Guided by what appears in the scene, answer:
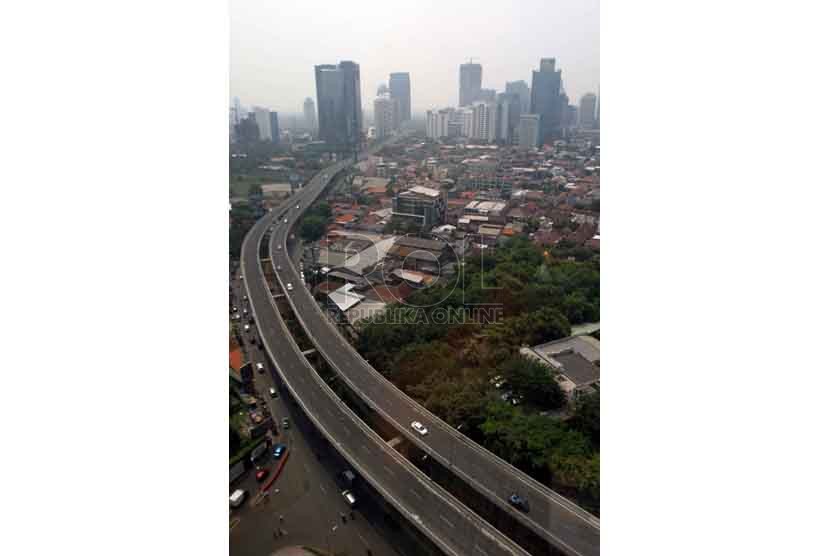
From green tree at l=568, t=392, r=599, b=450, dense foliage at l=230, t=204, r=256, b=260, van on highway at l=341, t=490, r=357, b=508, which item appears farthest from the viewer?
dense foliage at l=230, t=204, r=256, b=260

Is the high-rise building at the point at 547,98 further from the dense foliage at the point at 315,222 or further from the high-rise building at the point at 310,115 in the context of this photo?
the dense foliage at the point at 315,222

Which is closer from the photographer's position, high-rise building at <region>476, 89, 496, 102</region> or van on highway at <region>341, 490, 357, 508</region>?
van on highway at <region>341, 490, 357, 508</region>

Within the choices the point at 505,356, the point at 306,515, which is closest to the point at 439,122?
the point at 505,356

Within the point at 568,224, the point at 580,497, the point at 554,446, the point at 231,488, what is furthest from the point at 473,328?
the point at 568,224

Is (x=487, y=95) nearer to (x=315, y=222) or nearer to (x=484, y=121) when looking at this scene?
(x=484, y=121)

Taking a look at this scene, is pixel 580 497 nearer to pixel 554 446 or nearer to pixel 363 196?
pixel 554 446

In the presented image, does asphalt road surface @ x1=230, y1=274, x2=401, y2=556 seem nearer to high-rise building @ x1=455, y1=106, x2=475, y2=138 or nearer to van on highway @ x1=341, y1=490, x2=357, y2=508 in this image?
van on highway @ x1=341, y1=490, x2=357, y2=508

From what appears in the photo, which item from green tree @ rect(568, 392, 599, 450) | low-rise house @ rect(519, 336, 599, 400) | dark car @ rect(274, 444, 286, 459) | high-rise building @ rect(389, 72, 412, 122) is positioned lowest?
dark car @ rect(274, 444, 286, 459)

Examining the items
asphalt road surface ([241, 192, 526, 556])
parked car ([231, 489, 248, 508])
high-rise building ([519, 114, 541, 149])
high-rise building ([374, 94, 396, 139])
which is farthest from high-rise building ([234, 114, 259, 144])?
high-rise building ([519, 114, 541, 149])
